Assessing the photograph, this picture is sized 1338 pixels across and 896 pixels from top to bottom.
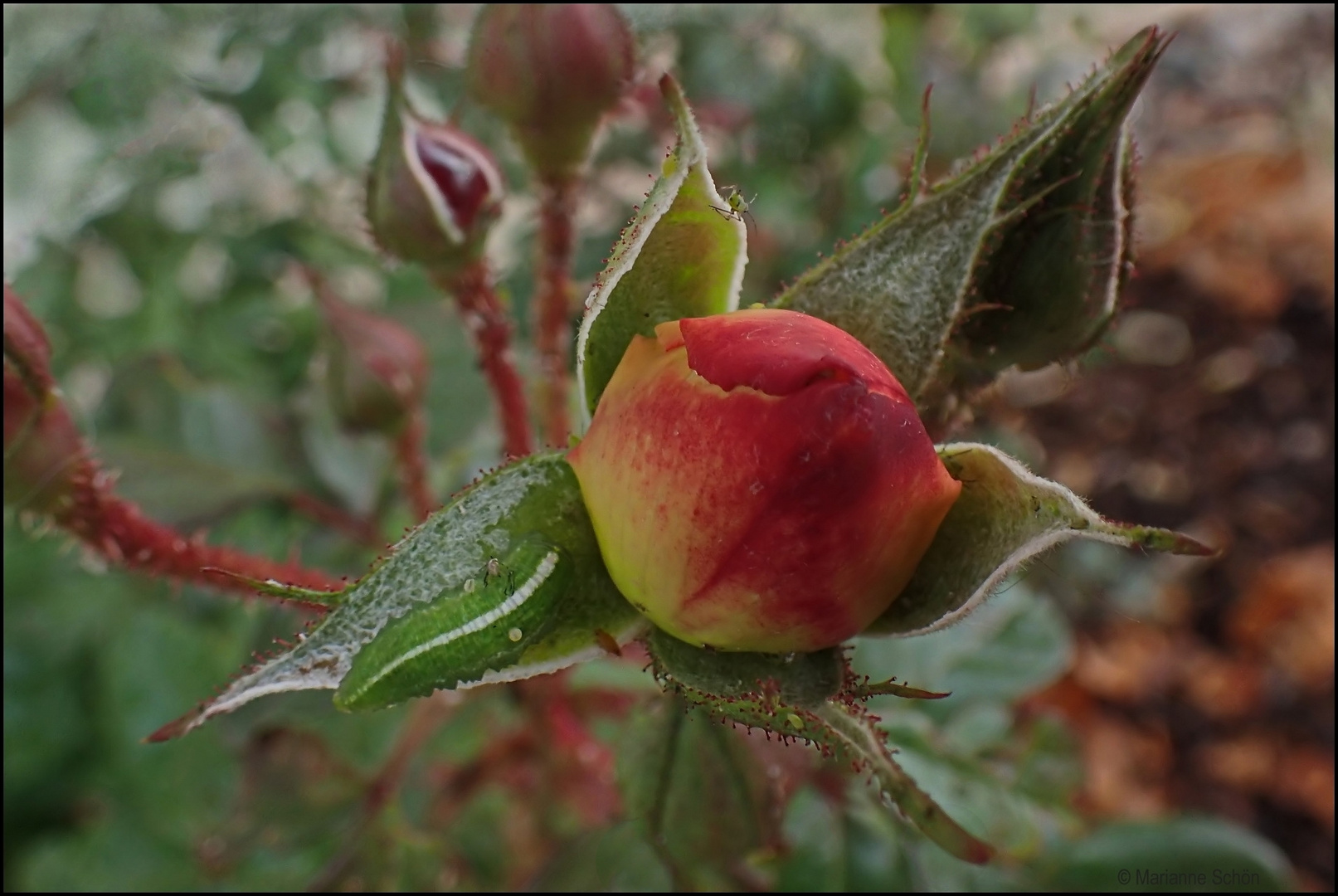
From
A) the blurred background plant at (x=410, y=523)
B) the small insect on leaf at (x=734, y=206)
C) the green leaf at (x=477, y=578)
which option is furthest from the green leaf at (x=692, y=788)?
the small insect on leaf at (x=734, y=206)

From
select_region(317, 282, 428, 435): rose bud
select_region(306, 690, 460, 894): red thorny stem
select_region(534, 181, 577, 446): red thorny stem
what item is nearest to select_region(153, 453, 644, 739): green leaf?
select_region(534, 181, 577, 446): red thorny stem

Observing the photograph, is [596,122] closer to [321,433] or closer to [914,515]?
[914,515]

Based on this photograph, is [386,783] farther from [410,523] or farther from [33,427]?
[33,427]

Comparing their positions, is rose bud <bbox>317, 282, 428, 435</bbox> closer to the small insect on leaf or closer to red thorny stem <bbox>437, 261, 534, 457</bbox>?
red thorny stem <bbox>437, 261, 534, 457</bbox>

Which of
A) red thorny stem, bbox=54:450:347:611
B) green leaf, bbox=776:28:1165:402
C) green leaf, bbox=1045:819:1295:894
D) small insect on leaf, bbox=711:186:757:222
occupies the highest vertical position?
small insect on leaf, bbox=711:186:757:222

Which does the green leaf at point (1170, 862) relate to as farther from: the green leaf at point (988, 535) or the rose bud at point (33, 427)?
the rose bud at point (33, 427)
